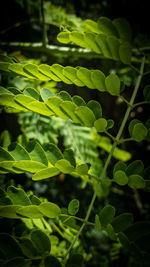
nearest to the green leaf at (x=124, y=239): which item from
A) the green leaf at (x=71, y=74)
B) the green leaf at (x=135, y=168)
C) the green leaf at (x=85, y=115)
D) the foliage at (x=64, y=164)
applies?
the foliage at (x=64, y=164)

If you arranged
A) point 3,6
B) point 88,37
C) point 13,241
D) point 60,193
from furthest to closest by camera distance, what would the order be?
point 60,193, point 3,6, point 88,37, point 13,241

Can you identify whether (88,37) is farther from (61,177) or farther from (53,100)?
(61,177)

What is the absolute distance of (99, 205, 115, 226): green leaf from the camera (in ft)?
1.31

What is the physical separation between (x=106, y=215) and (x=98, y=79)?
302mm

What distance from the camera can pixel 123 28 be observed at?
1.66ft

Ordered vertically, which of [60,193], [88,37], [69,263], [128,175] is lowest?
[60,193]

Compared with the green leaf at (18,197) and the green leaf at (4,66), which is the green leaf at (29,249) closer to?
the green leaf at (18,197)

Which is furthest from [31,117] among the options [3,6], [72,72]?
[3,6]

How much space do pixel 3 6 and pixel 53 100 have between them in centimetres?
118

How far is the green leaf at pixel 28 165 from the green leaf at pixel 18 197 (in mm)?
46

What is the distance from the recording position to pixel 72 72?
449mm

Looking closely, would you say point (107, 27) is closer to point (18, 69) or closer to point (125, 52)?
point (125, 52)

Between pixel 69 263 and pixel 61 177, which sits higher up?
pixel 69 263

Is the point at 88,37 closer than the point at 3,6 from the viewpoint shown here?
Yes
